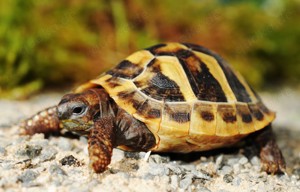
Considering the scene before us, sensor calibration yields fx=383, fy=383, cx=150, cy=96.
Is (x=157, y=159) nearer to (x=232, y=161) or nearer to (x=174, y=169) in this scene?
(x=174, y=169)

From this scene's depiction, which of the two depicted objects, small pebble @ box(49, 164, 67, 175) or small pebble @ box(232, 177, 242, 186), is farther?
small pebble @ box(232, 177, 242, 186)

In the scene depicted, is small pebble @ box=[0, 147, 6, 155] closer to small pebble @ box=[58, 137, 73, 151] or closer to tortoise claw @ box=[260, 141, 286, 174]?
small pebble @ box=[58, 137, 73, 151]

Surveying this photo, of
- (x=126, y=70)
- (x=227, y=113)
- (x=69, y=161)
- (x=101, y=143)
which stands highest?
(x=126, y=70)

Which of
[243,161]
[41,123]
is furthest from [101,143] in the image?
[243,161]

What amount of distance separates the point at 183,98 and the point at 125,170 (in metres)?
0.73

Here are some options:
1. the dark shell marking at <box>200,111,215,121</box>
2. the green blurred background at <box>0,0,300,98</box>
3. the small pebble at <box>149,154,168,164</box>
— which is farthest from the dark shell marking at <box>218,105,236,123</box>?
the green blurred background at <box>0,0,300,98</box>

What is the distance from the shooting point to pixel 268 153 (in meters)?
3.28

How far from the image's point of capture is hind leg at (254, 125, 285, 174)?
10.3 ft

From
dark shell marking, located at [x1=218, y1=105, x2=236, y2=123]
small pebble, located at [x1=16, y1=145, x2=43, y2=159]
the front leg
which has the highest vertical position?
dark shell marking, located at [x1=218, y1=105, x2=236, y2=123]

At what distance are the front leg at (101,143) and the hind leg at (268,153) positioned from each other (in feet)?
4.29

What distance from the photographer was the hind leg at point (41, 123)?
10.8ft

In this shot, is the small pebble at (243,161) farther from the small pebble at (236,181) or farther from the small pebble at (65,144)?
the small pebble at (65,144)

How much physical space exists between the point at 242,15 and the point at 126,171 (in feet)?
19.4

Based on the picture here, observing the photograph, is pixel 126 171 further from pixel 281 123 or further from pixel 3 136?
pixel 281 123
